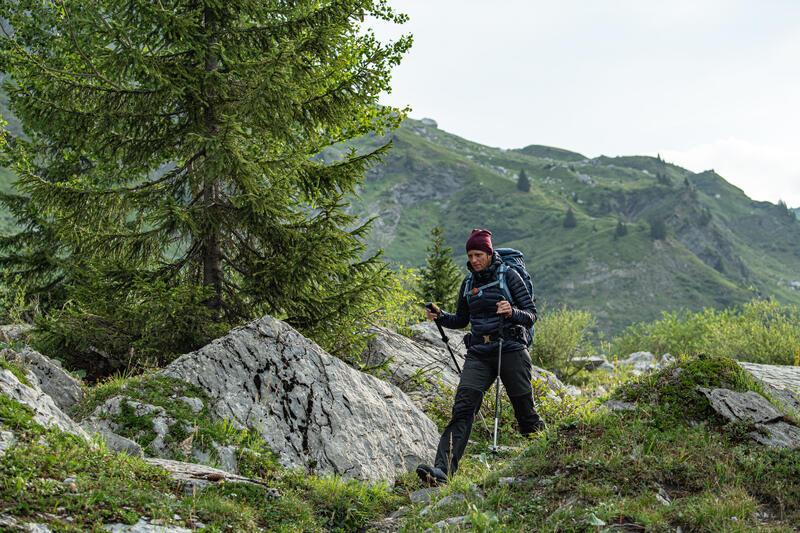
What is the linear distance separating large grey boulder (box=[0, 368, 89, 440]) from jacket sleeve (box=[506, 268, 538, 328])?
4.59 meters

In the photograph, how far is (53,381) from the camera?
6.22 m

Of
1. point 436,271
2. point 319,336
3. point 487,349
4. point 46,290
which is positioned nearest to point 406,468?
point 487,349

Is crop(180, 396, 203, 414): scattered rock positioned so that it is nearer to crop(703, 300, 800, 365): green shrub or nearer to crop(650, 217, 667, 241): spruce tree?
crop(703, 300, 800, 365): green shrub

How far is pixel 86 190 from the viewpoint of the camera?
8.15 meters

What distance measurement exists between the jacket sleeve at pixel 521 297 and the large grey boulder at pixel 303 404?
7.99ft

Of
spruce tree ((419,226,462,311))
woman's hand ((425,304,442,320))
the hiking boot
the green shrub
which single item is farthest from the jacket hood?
spruce tree ((419,226,462,311))

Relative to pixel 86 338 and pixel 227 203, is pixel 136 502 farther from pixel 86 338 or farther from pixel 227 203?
pixel 227 203

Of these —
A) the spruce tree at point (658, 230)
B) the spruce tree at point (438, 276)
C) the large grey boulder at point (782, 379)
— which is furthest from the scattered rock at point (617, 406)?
the spruce tree at point (658, 230)

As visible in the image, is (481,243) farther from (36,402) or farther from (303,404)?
(36,402)

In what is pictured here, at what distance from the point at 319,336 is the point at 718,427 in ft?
19.0

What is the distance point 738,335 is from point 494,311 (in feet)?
64.8

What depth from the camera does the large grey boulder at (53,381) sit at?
605 cm

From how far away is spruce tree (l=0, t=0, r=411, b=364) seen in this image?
7.75 metres

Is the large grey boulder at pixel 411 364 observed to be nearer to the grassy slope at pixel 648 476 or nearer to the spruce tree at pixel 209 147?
the spruce tree at pixel 209 147
